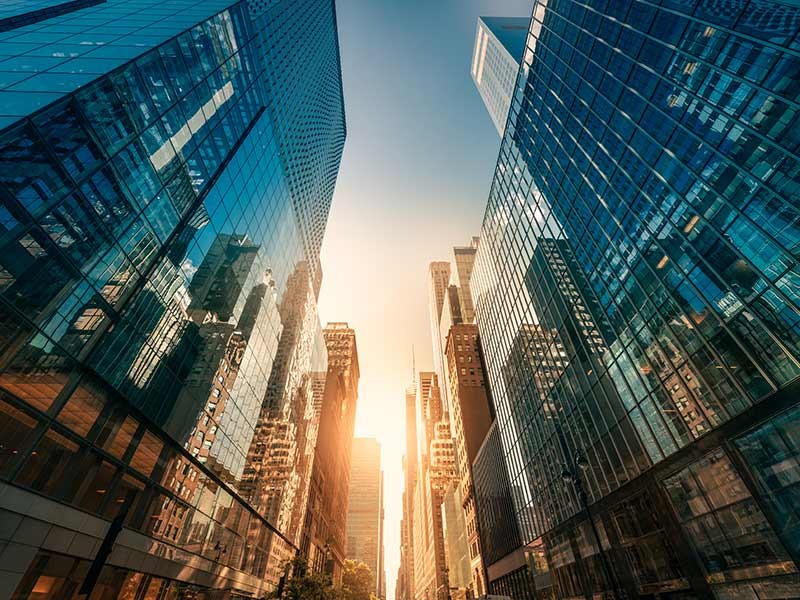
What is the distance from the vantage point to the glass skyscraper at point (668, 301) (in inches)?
683

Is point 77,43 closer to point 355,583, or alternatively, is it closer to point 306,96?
point 306,96

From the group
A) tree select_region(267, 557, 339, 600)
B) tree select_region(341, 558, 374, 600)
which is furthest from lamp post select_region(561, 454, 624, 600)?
tree select_region(341, 558, 374, 600)

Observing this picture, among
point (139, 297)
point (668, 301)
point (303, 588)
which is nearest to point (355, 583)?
point (303, 588)

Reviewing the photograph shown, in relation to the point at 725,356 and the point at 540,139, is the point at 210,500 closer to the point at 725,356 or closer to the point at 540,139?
the point at 725,356

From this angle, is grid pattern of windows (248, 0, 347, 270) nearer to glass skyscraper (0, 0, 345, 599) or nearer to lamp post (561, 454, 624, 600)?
glass skyscraper (0, 0, 345, 599)

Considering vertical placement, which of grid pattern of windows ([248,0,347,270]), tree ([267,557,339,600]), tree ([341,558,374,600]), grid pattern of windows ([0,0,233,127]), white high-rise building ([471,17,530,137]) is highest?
white high-rise building ([471,17,530,137])

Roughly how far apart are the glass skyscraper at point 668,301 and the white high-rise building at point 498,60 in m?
59.7

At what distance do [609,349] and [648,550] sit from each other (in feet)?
43.3

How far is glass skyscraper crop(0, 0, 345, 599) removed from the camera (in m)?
15.4

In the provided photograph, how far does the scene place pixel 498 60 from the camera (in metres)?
104

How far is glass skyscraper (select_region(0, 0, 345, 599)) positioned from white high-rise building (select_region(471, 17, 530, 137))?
71.2 m

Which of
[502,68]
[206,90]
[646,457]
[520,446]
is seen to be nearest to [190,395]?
[206,90]

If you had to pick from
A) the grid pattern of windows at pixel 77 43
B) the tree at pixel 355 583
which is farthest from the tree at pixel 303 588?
the grid pattern of windows at pixel 77 43

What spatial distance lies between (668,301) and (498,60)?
345 ft
